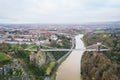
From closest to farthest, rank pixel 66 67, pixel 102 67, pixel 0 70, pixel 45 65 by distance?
pixel 0 70 → pixel 102 67 → pixel 45 65 → pixel 66 67

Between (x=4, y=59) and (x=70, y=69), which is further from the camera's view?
(x=70, y=69)

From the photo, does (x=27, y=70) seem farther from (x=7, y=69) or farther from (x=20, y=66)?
(x=7, y=69)

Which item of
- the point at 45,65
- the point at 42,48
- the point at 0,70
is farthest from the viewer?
the point at 42,48

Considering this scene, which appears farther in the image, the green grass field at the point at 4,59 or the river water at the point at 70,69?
the river water at the point at 70,69

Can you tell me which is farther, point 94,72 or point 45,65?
point 45,65

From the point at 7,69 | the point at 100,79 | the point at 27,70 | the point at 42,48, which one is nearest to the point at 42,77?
the point at 27,70

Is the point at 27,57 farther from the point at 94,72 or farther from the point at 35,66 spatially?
the point at 94,72

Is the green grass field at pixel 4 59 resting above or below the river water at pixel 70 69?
above

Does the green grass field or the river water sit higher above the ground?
the green grass field

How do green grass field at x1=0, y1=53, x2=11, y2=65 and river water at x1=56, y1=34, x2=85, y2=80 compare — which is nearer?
green grass field at x1=0, y1=53, x2=11, y2=65

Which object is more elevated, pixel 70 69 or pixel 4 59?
pixel 4 59
